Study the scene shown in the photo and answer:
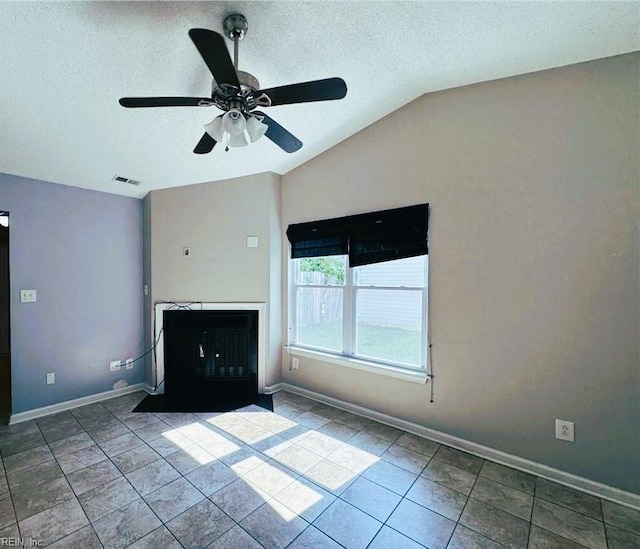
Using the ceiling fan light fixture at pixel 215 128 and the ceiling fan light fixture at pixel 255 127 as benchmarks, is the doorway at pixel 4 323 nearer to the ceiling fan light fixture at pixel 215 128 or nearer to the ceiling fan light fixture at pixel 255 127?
the ceiling fan light fixture at pixel 215 128

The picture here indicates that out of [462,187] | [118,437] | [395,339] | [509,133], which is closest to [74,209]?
[118,437]

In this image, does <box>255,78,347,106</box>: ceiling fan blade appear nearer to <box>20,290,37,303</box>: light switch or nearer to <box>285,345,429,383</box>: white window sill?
<box>285,345,429,383</box>: white window sill

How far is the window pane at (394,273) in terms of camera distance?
278 cm

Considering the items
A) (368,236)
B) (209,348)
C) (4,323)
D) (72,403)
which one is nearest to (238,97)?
(368,236)

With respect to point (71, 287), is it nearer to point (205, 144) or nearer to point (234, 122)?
point (205, 144)

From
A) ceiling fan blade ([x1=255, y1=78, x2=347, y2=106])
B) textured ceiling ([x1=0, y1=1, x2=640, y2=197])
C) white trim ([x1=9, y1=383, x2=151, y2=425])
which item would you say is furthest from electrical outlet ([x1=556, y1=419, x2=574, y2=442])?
white trim ([x1=9, y1=383, x2=151, y2=425])

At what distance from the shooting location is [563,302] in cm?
209

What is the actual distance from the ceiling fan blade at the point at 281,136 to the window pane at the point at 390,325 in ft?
5.22

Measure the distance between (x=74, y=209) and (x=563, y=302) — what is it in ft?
14.9

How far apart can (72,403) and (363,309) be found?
320cm

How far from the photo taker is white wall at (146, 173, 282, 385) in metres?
3.58

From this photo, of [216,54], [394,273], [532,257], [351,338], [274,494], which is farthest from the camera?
[351,338]

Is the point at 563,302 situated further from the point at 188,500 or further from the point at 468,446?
the point at 188,500

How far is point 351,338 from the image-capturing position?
3.23 metres
